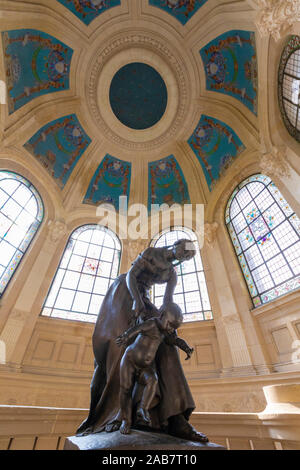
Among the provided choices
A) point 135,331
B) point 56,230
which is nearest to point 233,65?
point 56,230

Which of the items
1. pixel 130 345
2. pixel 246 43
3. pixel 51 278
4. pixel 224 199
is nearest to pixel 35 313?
pixel 51 278

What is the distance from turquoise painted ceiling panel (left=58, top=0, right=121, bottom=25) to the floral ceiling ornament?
31.0 feet

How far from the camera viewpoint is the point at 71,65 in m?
10.8

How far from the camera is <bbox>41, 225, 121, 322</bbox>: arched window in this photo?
9438 mm

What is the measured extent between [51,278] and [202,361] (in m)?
6.78

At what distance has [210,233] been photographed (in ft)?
35.2

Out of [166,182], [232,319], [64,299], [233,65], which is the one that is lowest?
[232,319]

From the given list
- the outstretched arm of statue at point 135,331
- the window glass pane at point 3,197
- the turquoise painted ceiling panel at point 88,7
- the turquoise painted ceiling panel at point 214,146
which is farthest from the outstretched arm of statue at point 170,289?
the turquoise painted ceiling panel at point 88,7

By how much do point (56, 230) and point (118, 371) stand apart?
9.48 meters

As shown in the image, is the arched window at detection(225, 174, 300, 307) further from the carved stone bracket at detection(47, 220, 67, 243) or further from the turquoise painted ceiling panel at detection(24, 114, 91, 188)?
the turquoise painted ceiling panel at detection(24, 114, 91, 188)

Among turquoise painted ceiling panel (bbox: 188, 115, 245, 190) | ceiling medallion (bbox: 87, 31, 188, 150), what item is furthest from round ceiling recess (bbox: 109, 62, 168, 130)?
turquoise painted ceiling panel (bbox: 188, 115, 245, 190)

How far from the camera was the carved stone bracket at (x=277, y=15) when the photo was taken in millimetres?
5734

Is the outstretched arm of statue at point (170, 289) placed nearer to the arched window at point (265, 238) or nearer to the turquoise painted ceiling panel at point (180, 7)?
the arched window at point (265, 238)

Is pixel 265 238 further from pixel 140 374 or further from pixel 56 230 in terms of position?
pixel 56 230
